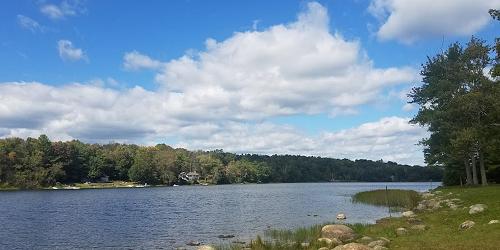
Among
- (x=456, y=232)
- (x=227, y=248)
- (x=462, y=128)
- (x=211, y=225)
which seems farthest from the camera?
(x=462, y=128)

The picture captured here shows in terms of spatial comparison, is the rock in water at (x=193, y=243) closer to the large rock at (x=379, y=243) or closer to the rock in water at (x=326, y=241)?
the rock in water at (x=326, y=241)

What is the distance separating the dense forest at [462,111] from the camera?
2098 inches

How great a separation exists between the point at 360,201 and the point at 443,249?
2175 inches

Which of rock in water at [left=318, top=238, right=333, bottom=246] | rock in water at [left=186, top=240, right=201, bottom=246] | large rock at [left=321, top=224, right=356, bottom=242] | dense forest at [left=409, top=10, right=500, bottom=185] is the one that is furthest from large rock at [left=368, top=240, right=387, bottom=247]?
dense forest at [left=409, top=10, right=500, bottom=185]

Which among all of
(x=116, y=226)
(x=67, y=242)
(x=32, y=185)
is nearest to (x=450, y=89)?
(x=116, y=226)

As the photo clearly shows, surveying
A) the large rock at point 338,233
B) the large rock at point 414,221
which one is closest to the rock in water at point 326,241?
the large rock at point 338,233

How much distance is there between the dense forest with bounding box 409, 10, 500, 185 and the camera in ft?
175

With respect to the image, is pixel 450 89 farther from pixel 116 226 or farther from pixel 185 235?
pixel 116 226

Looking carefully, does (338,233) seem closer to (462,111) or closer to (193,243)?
(193,243)

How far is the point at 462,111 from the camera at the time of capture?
182 feet

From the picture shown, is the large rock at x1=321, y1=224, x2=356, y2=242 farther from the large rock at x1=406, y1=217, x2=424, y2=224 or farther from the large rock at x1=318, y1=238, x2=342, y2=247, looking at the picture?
the large rock at x1=406, y1=217, x2=424, y2=224

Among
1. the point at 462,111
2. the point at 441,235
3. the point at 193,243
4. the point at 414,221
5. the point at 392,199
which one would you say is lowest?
the point at 193,243

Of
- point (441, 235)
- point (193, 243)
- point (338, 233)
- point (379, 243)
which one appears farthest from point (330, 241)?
point (193, 243)

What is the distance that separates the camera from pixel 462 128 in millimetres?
57688
